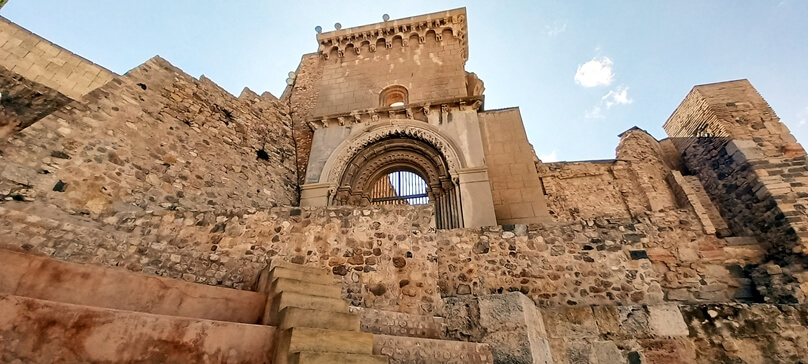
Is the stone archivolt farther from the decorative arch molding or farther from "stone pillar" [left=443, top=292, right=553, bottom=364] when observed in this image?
"stone pillar" [left=443, top=292, right=553, bottom=364]

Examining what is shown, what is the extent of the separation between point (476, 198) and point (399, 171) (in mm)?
2568

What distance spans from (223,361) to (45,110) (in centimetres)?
611

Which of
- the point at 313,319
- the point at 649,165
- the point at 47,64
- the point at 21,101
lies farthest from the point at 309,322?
the point at 649,165

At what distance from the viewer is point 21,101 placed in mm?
5102

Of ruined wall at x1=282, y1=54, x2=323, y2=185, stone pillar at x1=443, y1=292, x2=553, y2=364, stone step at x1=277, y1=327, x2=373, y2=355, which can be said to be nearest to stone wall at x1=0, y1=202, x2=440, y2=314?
stone pillar at x1=443, y1=292, x2=553, y2=364

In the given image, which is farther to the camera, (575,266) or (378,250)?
(575,266)

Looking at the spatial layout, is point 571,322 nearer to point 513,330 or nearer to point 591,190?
point 513,330

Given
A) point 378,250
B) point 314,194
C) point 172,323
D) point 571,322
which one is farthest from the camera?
point 314,194

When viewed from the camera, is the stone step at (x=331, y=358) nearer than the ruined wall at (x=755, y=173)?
Yes

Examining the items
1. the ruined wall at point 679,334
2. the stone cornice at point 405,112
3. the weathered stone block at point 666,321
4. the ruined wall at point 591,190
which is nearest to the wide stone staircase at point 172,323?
the ruined wall at point 679,334

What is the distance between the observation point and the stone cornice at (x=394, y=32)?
10.9 metres

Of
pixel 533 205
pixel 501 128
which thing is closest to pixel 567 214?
pixel 533 205

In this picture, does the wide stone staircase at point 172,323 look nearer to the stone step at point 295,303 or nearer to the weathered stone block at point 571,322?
the stone step at point 295,303

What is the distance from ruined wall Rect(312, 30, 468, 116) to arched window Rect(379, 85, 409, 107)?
0.15 m
